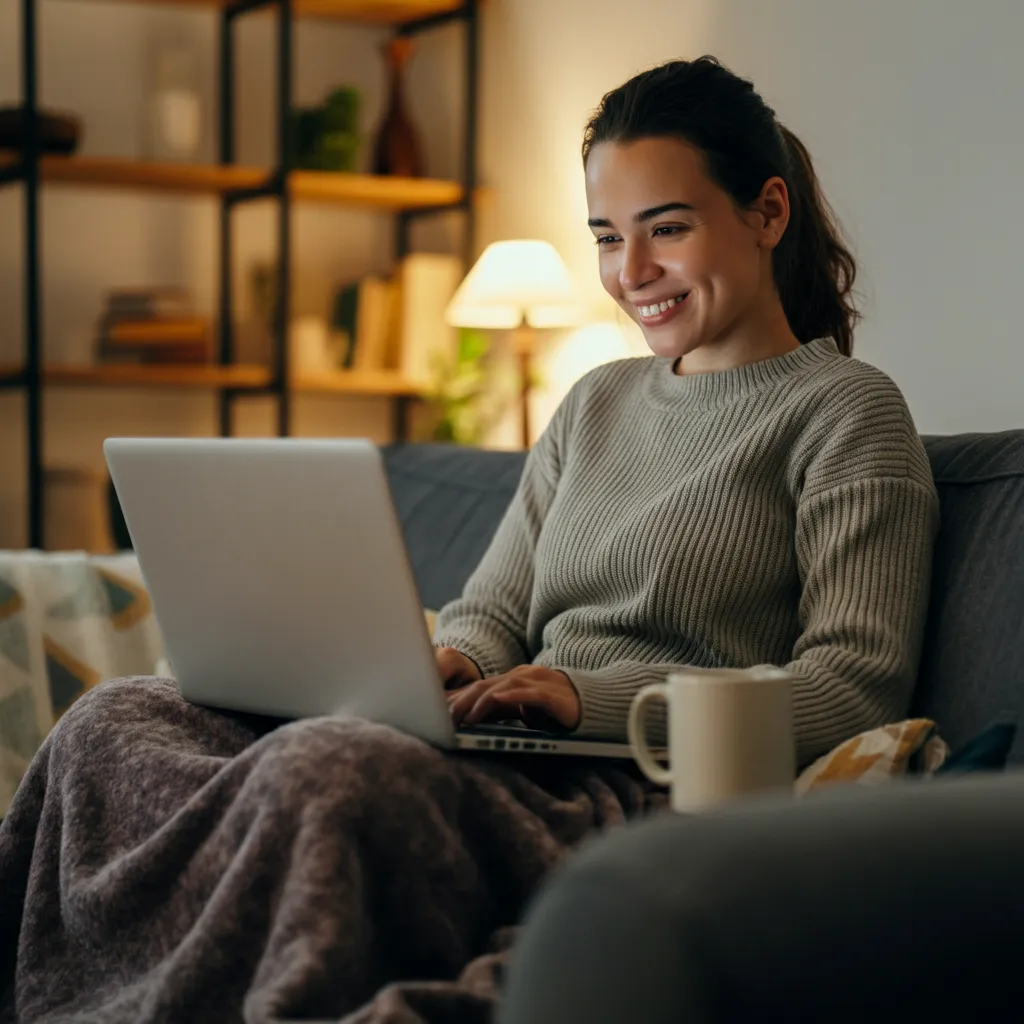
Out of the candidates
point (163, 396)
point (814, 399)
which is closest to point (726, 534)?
point (814, 399)

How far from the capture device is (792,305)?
5.83 feet

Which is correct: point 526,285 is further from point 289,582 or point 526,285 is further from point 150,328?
point 289,582

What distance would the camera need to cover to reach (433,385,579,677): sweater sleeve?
176 centimetres

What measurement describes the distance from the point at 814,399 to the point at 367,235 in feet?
10.2

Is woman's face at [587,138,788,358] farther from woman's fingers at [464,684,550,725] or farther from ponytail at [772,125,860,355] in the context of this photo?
woman's fingers at [464,684,550,725]

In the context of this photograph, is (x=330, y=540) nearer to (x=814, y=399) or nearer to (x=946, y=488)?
(x=814, y=399)

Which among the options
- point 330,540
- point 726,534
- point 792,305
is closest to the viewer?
point 330,540

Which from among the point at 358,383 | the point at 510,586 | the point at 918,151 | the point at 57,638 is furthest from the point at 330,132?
the point at 510,586

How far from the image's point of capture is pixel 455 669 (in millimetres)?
1618

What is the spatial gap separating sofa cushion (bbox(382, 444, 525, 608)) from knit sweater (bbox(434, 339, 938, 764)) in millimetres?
495

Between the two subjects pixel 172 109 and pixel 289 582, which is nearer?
pixel 289 582

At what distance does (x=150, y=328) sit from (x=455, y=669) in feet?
8.60

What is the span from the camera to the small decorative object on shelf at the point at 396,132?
428 cm

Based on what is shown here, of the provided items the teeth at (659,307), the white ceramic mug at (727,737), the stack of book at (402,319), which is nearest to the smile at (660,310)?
the teeth at (659,307)
